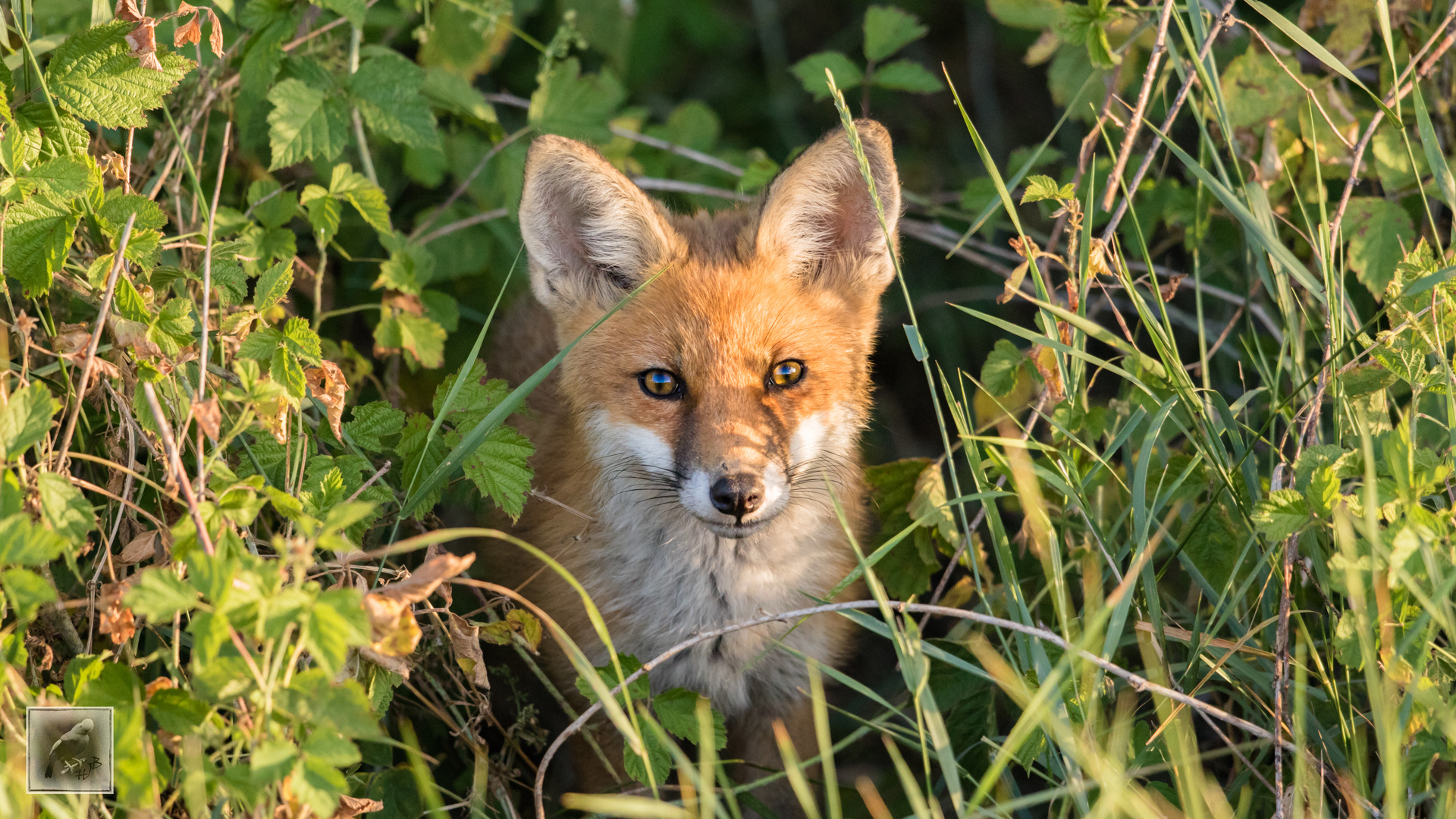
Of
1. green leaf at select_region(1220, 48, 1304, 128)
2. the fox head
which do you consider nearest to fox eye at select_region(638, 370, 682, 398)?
the fox head

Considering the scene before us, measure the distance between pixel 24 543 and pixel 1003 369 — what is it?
2097 millimetres

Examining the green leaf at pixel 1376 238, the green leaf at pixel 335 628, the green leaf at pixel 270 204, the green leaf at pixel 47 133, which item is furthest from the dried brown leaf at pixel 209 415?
the green leaf at pixel 1376 238

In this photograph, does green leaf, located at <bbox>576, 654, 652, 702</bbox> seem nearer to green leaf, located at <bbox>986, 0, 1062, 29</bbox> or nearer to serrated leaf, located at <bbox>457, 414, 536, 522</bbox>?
serrated leaf, located at <bbox>457, 414, 536, 522</bbox>

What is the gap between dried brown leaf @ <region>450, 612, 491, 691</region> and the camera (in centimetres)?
222

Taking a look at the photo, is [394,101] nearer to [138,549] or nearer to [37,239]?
[37,239]

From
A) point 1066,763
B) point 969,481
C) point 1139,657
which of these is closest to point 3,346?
point 1066,763

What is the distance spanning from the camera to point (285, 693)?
5.49 feet

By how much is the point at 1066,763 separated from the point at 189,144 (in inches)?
118

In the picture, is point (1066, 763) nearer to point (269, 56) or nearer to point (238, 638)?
point (238, 638)

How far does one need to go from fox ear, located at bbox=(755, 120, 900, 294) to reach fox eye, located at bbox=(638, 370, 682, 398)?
1.46 feet

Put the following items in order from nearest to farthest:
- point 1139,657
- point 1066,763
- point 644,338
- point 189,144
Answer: point 1066,763, point 644,338, point 1139,657, point 189,144

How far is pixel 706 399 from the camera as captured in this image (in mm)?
2604

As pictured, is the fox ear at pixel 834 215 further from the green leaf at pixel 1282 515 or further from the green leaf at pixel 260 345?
the green leaf at pixel 260 345

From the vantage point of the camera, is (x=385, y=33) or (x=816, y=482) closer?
(x=816, y=482)
